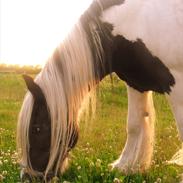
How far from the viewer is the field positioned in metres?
6.02

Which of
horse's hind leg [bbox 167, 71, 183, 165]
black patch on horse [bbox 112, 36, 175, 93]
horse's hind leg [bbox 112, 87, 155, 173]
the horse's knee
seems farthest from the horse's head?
the horse's knee

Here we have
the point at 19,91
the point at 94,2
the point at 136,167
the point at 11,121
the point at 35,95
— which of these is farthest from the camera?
the point at 19,91

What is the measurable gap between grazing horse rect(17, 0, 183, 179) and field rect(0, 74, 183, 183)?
1.02 feet

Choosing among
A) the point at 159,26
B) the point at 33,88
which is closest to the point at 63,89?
the point at 33,88

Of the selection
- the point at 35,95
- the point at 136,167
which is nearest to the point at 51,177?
the point at 35,95

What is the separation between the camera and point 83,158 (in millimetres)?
6707

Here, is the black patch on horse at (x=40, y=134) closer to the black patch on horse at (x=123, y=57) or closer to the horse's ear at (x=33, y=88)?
the horse's ear at (x=33, y=88)

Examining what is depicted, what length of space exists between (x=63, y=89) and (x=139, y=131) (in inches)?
62.2

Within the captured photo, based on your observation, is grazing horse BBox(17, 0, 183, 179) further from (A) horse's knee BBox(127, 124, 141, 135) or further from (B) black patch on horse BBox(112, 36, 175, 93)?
(A) horse's knee BBox(127, 124, 141, 135)

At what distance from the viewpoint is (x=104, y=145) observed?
8.59 metres

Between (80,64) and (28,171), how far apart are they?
1.24 metres

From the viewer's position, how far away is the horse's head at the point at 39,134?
5.62 meters

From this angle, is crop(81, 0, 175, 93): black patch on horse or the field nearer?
crop(81, 0, 175, 93): black patch on horse

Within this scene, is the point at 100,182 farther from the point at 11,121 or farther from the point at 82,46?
the point at 11,121
